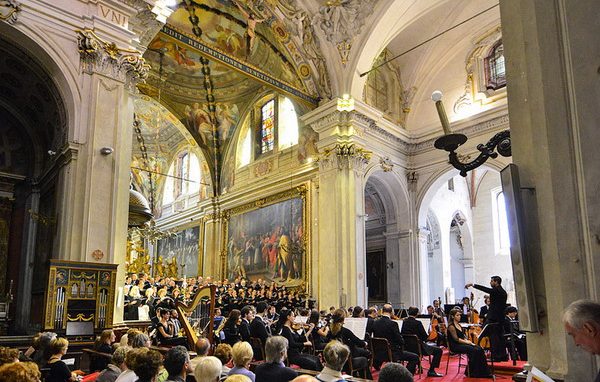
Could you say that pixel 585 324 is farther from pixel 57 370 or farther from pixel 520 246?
pixel 57 370

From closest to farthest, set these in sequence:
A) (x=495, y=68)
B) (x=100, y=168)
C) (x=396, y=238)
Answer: (x=100, y=168) < (x=495, y=68) < (x=396, y=238)

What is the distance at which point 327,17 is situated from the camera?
1633 centimetres

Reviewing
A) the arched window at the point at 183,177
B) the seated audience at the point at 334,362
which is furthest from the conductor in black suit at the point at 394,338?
the arched window at the point at 183,177

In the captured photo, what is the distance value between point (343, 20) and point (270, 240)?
854 centimetres

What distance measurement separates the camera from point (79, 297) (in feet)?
26.9

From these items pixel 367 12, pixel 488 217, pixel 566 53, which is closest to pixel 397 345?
pixel 566 53

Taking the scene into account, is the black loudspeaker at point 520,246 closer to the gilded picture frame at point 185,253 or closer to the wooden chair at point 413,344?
the wooden chair at point 413,344

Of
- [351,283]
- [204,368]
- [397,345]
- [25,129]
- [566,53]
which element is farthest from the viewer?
[351,283]

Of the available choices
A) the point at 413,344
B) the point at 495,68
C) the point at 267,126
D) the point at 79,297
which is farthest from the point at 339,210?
the point at 79,297

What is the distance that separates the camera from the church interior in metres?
2.81

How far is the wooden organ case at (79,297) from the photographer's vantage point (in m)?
7.86

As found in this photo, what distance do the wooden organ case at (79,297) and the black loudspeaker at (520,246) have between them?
732 centimetres

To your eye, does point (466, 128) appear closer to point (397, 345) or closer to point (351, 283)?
point (351, 283)

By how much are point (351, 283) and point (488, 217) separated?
12.3 metres
